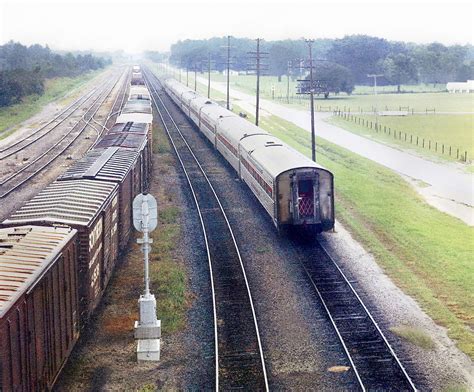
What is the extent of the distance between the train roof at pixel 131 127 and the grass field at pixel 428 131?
88.7 ft

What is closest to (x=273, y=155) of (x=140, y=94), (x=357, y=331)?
(x=357, y=331)

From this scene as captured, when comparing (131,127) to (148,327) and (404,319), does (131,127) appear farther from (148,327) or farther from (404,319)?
(404,319)

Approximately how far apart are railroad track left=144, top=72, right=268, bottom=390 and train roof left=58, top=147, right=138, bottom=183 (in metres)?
4.54

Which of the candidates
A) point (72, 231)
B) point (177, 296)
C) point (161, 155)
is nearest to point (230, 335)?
point (177, 296)

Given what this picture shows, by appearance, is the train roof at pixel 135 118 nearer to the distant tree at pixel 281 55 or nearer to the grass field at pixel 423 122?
Answer: the grass field at pixel 423 122

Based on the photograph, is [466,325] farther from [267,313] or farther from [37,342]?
[37,342]

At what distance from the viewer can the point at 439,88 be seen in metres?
148

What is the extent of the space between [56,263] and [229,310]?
7132 mm

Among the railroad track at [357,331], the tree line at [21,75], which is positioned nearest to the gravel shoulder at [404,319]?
the railroad track at [357,331]

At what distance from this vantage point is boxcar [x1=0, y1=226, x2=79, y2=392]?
33.6ft

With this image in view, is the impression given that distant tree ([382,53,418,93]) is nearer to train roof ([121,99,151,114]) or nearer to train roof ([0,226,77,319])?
train roof ([121,99,151,114])

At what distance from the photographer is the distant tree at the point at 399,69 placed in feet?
449

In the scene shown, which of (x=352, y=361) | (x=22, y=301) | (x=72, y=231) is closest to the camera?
(x=22, y=301)

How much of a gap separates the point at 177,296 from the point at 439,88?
141 m
